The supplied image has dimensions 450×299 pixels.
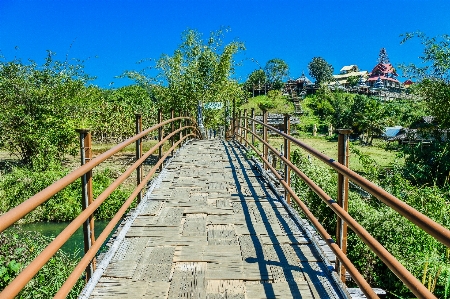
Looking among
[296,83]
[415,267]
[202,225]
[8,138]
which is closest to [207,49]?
[8,138]

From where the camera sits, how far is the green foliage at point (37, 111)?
15.9 m

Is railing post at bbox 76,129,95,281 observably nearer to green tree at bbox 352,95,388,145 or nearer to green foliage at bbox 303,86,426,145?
green foliage at bbox 303,86,426,145

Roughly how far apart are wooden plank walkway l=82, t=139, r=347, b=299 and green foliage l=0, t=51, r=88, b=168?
13.5 m

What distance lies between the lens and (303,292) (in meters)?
2.34

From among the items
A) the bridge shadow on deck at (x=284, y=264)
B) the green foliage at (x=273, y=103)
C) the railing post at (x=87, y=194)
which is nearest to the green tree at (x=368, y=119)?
the green foliage at (x=273, y=103)

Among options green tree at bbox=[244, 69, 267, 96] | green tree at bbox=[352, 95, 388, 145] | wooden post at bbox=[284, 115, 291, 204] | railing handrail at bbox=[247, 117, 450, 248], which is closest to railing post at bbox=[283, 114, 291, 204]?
wooden post at bbox=[284, 115, 291, 204]

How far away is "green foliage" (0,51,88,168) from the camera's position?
15875mm

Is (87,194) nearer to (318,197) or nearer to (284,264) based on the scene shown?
(284,264)

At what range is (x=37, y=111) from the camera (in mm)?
16500

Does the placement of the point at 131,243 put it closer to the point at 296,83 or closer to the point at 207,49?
the point at 207,49

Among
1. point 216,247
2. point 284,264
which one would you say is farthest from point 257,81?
point 284,264

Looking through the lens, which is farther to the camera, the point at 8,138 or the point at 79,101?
the point at 79,101

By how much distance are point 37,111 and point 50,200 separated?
16.5ft

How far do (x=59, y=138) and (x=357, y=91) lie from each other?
57067mm
